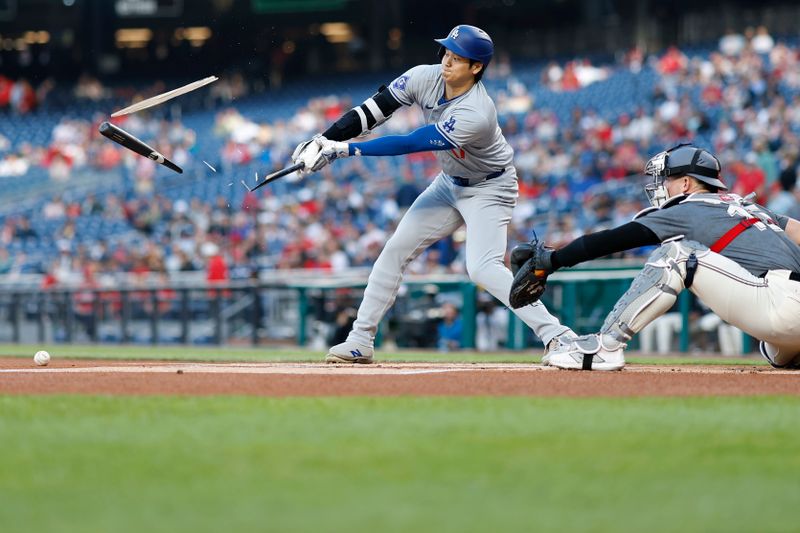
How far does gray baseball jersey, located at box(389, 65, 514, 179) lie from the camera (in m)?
6.32

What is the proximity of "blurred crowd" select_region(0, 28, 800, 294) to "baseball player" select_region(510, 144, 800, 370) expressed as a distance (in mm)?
6332

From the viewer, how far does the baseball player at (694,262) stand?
5535mm

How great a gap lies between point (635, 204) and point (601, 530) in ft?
38.8

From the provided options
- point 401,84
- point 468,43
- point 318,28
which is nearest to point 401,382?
point 468,43

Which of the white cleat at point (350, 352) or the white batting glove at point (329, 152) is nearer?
the white batting glove at point (329, 152)

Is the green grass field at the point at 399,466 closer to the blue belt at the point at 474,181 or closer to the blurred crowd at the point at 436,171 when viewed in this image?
the blue belt at the point at 474,181

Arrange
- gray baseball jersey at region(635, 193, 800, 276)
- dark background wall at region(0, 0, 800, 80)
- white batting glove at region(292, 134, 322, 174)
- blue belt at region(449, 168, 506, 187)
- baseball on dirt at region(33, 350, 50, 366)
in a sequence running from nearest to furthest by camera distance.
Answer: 1. gray baseball jersey at region(635, 193, 800, 276)
2. white batting glove at region(292, 134, 322, 174)
3. blue belt at region(449, 168, 506, 187)
4. baseball on dirt at region(33, 350, 50, 366)
5. dark background wall at region(0, 0, 800, 80)

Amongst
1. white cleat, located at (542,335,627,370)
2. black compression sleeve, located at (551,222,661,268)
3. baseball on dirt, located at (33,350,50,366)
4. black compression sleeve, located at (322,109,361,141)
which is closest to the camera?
black compression sleeve, located at (551,222,661,268)

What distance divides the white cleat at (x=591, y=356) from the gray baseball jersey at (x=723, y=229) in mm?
609

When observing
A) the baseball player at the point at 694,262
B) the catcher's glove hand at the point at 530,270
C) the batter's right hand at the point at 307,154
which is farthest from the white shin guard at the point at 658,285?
the batter's right hand at the point at 307,154

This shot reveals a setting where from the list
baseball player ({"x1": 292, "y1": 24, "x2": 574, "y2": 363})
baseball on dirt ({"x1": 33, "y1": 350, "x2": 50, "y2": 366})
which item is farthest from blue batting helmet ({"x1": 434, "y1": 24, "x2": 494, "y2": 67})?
baseball on dirt ({"x1": 33, "y1": 350, "x2": 50, "y2": 366})

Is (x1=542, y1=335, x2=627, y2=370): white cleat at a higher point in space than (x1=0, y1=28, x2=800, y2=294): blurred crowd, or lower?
lower

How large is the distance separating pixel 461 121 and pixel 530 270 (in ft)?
3.23

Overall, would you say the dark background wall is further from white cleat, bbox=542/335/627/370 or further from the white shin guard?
the white shin guard
